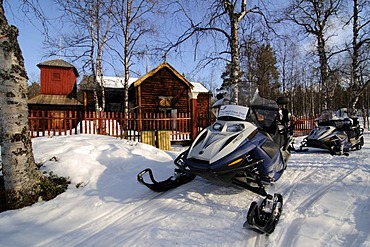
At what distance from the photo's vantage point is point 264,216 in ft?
7.44

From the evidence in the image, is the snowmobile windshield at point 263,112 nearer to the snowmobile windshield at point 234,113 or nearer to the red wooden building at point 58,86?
the snowmobile windshield at point 234,113

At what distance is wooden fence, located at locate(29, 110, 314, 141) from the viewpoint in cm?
739

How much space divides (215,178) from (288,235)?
Answer: 933 mm

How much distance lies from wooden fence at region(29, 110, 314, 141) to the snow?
360 cm

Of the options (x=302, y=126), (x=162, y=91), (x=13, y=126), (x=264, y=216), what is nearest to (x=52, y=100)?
(x=162, y=91)

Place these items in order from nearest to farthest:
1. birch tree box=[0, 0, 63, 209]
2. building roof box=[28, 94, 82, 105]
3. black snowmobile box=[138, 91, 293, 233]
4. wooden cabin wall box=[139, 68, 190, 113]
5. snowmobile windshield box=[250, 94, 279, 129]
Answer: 1. black snowmobile box=[138, 91, 293, 233]
2. birch tree box=[0, 0, 63, 209]
3. snowmobile windshield box=[250, 94, 279, 129]
4. wooden cabin wall box=[139, 68, 190, 113]
5. building roof box=[28, 94, 82, 105]

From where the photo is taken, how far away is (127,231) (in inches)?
88.6

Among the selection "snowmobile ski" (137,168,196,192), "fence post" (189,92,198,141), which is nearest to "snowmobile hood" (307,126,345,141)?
"fence post" (189,92,198,141)

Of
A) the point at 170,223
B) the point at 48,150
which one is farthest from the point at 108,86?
the point at 170,223

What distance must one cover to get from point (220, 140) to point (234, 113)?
2.03 ft

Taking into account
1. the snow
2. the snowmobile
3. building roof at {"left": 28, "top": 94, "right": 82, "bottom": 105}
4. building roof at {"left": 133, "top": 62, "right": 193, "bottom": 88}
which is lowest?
the snow

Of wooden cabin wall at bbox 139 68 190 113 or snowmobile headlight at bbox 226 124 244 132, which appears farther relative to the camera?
wooden cabin wall at bbox 139 68 190 113

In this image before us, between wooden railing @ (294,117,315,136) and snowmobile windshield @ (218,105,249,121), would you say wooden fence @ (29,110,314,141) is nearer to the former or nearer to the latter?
snowmobile windshield @ (218,105,249,121)

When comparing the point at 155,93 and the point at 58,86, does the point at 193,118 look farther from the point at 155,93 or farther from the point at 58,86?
the point at 58,86
